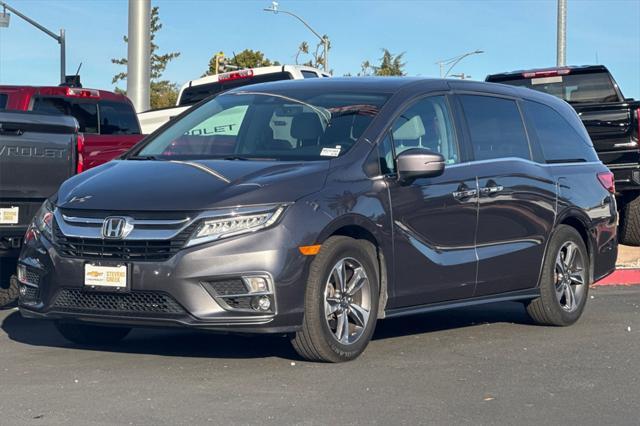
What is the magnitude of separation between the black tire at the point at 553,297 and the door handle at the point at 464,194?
3.86 feet

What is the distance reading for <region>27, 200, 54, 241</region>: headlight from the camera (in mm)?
7355

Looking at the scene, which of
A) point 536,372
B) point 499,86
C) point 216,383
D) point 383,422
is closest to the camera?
point 383,422

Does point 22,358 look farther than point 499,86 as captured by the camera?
No

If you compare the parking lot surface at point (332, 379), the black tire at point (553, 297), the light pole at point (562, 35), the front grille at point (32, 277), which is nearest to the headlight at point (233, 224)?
the parking lot surface at point (332, 379)

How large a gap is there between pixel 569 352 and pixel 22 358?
3488mm

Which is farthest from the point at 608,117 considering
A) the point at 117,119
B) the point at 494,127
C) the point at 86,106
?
the point at 86,106

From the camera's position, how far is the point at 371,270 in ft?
24.5

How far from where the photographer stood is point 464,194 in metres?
8.29

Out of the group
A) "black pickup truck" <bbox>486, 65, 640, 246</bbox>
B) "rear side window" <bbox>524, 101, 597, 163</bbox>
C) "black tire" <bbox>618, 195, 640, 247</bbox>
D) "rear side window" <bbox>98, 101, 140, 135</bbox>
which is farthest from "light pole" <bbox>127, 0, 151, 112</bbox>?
"rear side window" <bbox>524, 101, 597, 163</bbox>

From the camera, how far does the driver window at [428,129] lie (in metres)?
8.08

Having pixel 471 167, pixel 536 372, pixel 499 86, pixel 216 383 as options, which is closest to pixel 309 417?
pixel 216 383

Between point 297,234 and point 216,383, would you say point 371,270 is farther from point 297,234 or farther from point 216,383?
point 216,383

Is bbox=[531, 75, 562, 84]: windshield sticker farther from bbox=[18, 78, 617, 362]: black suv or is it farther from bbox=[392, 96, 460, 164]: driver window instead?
bbox=[392, 96, 460, 164]: driver window

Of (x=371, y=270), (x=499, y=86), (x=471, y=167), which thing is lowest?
(x=371, y=270)
